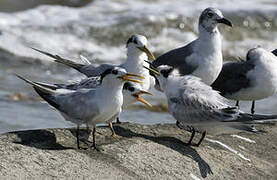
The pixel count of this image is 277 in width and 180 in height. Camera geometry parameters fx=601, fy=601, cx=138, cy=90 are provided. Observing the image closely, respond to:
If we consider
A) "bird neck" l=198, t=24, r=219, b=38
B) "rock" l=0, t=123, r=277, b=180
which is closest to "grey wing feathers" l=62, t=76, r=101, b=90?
"rock" l=0, t=123, r=277, b=180

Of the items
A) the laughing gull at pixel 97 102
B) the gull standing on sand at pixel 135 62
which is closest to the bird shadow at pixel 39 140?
the laughing gull at pixel 97 102

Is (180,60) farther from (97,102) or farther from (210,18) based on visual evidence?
(97,102)

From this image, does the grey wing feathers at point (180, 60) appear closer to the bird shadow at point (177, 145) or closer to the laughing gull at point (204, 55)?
the laughing gull at point (204, 55)

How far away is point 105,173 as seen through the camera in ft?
15.3

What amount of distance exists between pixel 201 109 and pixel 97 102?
36.8 inches

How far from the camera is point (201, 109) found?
17.5ft

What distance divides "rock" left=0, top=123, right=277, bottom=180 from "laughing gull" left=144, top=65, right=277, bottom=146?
0.24 metres

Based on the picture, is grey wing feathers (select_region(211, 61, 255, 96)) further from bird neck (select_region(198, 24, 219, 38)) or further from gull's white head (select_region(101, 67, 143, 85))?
gull's white head (select_region(101, 67, 143, 85))

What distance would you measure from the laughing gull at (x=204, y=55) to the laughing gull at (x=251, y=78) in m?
0.29

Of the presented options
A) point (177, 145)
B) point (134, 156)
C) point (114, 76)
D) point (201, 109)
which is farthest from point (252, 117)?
point (114, 76)

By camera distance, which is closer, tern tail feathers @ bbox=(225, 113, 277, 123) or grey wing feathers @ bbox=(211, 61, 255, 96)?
tern tail feathers @ bbox=(225, 113, 277, 123)

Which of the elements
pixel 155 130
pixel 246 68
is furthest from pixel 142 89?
pixel 246 68

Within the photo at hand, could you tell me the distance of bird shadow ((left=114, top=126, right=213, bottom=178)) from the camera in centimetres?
510

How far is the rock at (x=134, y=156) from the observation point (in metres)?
4.63
